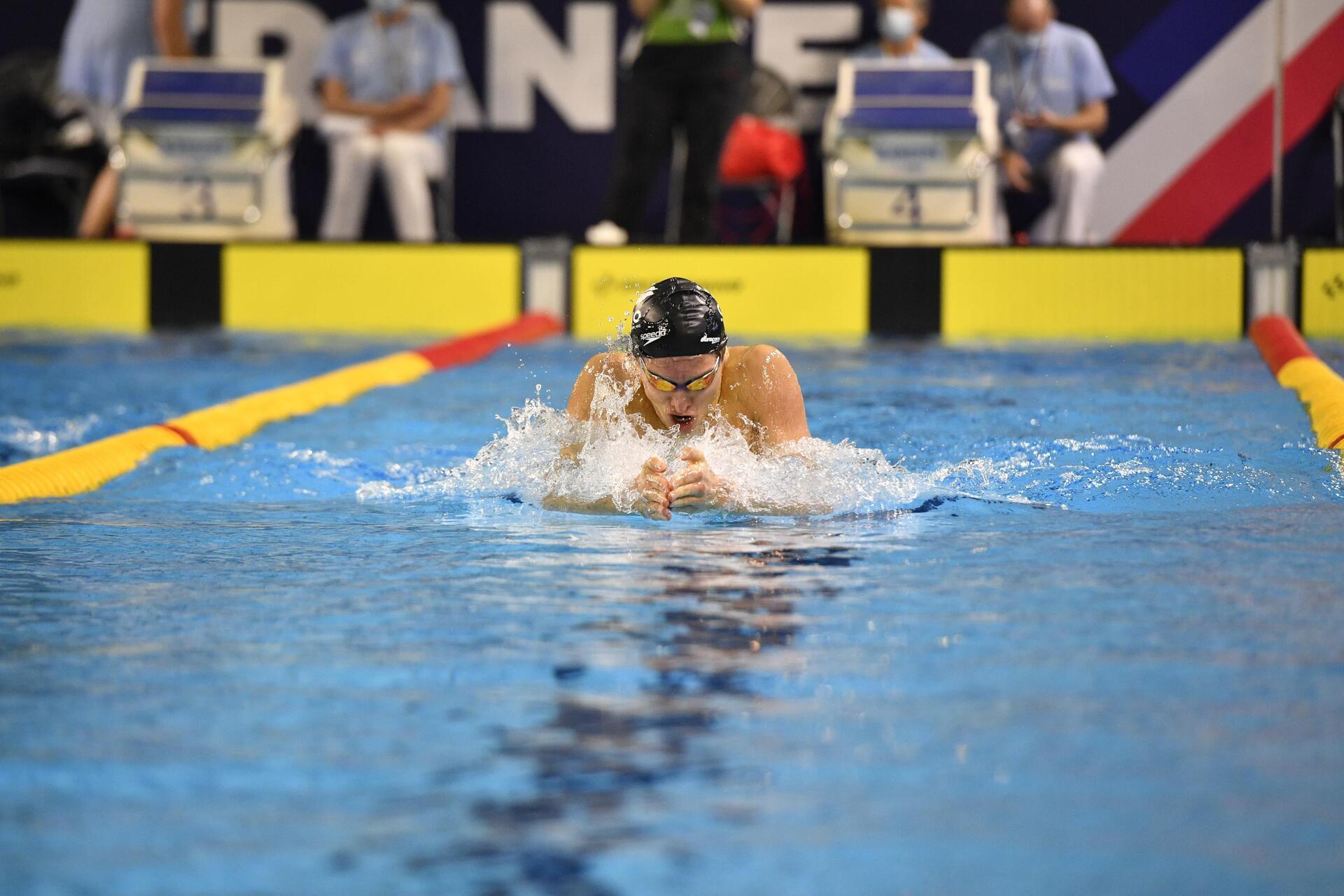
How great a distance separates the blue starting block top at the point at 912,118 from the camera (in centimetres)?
906

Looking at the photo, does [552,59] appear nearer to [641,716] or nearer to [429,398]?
[429,398]

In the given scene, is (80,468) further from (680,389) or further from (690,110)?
(690,110)

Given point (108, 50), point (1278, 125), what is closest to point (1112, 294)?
point (1278, 125)

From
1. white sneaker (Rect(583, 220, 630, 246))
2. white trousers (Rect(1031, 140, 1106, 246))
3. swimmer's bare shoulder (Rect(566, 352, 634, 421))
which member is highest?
white trousers (Rect(1031, 140, 1106, 246))

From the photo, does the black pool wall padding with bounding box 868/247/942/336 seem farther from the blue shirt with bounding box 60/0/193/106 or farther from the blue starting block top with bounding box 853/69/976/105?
the blue shirt with bounding box 60/0/193/106

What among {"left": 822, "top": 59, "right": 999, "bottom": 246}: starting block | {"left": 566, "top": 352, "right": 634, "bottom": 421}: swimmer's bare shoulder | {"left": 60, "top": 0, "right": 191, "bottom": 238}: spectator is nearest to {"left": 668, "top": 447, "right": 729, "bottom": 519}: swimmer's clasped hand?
{"left": 566, "top": 352, "right": 634, "bottom": 421}: swimmer's bare shoulder

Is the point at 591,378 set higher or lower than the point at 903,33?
lower

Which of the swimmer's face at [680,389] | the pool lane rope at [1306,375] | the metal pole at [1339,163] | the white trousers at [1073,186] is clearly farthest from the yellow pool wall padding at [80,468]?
the metal pole at [1339,163]

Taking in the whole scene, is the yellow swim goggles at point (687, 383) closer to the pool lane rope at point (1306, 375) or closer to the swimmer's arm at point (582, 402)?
the swimmer's arm at point (582, 402)

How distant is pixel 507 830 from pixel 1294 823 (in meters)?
0.84

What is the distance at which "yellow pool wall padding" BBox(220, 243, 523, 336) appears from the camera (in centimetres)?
909

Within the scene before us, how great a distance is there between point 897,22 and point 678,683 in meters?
7.55

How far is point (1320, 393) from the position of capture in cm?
580

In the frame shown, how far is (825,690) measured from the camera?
2.47 meters
